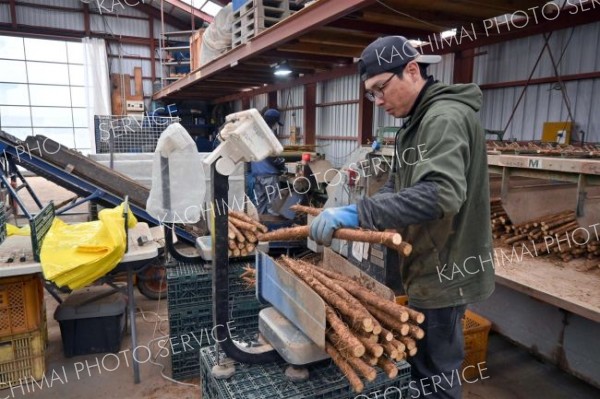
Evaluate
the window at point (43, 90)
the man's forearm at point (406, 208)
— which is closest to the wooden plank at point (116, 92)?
the window at point (43, 90)

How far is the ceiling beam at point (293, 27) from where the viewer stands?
10.2 ft

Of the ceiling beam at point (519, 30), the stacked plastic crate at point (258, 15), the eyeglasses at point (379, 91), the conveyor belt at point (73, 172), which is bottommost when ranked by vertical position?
the conveyor belt at point (73, 172)

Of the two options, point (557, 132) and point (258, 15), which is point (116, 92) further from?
point (557, 132)

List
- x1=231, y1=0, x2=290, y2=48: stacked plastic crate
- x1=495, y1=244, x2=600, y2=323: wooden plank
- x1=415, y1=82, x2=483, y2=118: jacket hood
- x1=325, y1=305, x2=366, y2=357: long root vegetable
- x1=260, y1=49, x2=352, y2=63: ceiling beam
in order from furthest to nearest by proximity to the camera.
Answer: x1=260, y1=49, x2=352, y2=63: ceiling beam < x1=231, y1=0, x2=290, y2=48: stacked plastic crate < x1=495, y1=244, x2=600, y2=323: wooden plank < x1=415, y1=82, x2=483, y2=118: jacket hood < x1=325, y1=305, x2=366, y2=357: long root vegetable

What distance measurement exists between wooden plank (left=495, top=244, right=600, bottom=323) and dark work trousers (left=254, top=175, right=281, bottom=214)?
3.61 meters

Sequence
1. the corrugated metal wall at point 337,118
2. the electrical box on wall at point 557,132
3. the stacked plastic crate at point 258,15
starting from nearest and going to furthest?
the electrical box on wall at point 557,132
the stacked plastic crate at point 258,15
the corrugated metal wall at point 337,118

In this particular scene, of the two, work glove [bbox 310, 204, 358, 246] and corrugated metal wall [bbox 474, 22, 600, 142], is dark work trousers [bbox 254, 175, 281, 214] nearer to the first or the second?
corrugated metal wall [bbox 474, 22, 600, 142]

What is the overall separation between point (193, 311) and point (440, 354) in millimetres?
1852

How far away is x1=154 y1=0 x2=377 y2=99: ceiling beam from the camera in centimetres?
310

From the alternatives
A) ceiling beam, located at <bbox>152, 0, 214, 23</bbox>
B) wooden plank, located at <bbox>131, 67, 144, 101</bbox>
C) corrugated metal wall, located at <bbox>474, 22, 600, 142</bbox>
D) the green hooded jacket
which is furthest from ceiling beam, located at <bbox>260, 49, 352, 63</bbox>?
wooden plank, located at <bbox>131, 67, 144, 101</bbox>

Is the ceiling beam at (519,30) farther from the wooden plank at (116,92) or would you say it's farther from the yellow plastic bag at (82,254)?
the wooden plank at (116,92)

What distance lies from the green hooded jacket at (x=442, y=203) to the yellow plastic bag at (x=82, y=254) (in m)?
1.88

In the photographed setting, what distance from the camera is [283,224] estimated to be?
4.54 m

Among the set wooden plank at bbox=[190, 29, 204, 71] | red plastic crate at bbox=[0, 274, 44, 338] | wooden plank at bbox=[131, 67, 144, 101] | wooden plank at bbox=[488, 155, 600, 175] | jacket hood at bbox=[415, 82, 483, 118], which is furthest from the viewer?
wooden plank at bbox=[131, 67, 144, 101]
